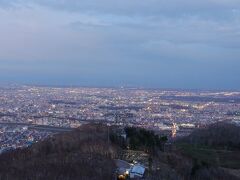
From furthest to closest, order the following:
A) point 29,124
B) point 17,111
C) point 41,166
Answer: point 17,111 < point 29,124 < point 41,166

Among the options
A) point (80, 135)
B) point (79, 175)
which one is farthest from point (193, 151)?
point (79, 175)

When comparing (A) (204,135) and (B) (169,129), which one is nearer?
(A) (204,135)

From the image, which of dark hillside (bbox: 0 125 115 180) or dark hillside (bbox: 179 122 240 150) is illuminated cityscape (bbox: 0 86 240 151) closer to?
dark hillside (bbox: 179 122 240 150)

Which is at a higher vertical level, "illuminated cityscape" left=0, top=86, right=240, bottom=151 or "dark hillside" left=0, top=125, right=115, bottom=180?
"dark hillside" left=0, top=125, right=115, bottom=180

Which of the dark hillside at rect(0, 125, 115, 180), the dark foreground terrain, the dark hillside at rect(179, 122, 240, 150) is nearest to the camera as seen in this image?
the dark hillside at rect(0, 125, 115, 180)

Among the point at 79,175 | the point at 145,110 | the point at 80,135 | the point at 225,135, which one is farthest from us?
the point at 145,110

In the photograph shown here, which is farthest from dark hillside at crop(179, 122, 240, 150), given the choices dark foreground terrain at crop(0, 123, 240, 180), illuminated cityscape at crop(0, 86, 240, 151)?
illuminated cityscape at crop(0, 86, 240, 151)

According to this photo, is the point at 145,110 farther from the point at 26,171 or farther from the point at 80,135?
the point at 26,171
